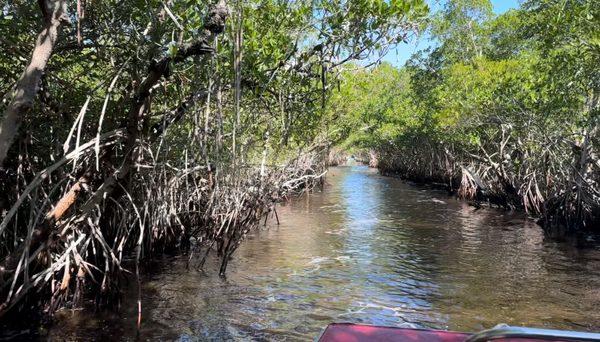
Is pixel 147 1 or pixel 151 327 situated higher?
pixel 147 1

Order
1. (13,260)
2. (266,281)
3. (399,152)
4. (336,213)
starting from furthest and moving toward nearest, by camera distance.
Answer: (399,152)
(336,213)
(266,281)
(13,260)

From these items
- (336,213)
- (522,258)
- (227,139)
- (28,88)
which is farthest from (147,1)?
(336,213)

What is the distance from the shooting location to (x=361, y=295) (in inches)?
243

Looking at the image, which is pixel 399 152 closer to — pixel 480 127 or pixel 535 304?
pixel 480 127

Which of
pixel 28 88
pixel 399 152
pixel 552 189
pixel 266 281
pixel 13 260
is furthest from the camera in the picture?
pixel 399 152

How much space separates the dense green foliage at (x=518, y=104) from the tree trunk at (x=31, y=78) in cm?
502

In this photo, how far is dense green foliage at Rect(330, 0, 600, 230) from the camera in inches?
334

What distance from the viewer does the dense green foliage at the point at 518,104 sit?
8.49 meters

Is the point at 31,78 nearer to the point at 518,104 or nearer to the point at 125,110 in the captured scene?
the point at 125,110

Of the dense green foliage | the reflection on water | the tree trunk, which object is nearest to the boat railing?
the tree trunk

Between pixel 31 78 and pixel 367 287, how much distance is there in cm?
483

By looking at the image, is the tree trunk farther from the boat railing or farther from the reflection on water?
the boat railing

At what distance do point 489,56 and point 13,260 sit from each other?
58.7 feet

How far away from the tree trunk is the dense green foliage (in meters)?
5.02
